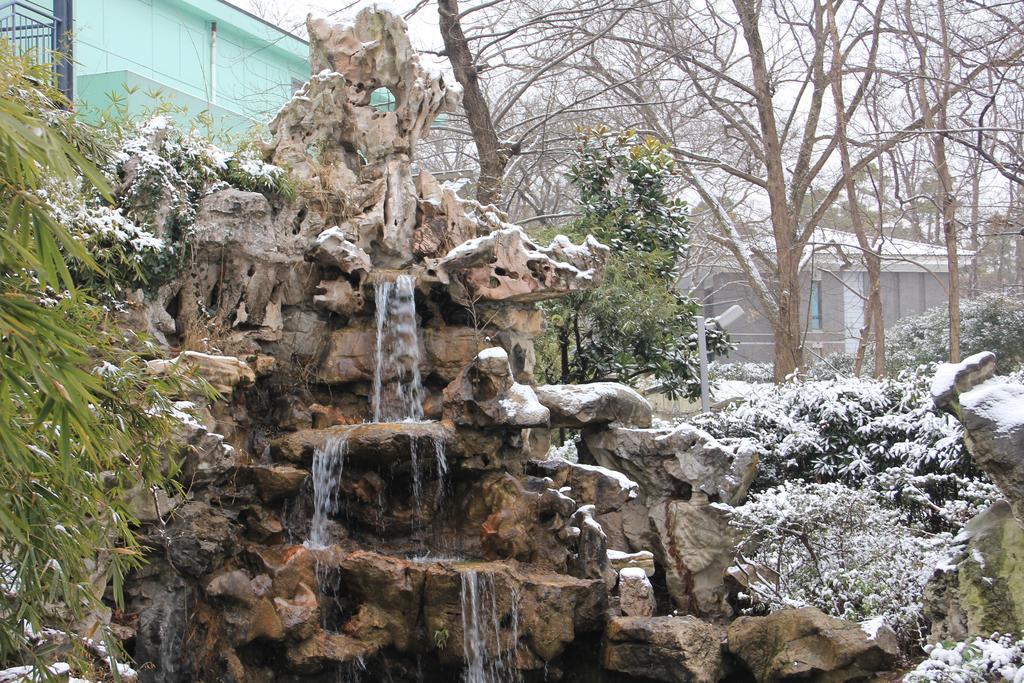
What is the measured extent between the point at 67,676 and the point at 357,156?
665 cm

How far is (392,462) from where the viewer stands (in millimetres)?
7973

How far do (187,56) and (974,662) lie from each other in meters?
15.3

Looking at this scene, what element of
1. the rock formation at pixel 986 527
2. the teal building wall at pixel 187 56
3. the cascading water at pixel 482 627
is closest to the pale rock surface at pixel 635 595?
the cascading water at pixel 482 627

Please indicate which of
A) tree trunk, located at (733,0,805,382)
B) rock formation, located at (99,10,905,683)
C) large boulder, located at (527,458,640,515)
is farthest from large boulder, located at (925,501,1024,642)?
tree trunk, located at (733,0,805,382)

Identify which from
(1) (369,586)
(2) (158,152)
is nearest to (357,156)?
(2) (158,152)

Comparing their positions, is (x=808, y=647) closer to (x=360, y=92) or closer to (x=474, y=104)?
(x=360, y=92)

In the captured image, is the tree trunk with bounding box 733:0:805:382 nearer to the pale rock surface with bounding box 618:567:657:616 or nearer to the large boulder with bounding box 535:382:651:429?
the large boulder with bounding box 535:382:651:429

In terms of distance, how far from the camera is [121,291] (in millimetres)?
8273

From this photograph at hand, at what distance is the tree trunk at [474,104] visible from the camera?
44.5 ft

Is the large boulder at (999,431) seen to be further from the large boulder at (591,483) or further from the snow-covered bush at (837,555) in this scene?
the large boulder at (591,483)

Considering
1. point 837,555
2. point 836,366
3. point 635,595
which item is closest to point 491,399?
point 635,595

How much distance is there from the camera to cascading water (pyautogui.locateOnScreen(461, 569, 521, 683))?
287 inches

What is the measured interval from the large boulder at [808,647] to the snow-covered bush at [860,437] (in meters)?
2.26

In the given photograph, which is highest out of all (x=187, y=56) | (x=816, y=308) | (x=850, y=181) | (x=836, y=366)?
(x=187, y=56)
